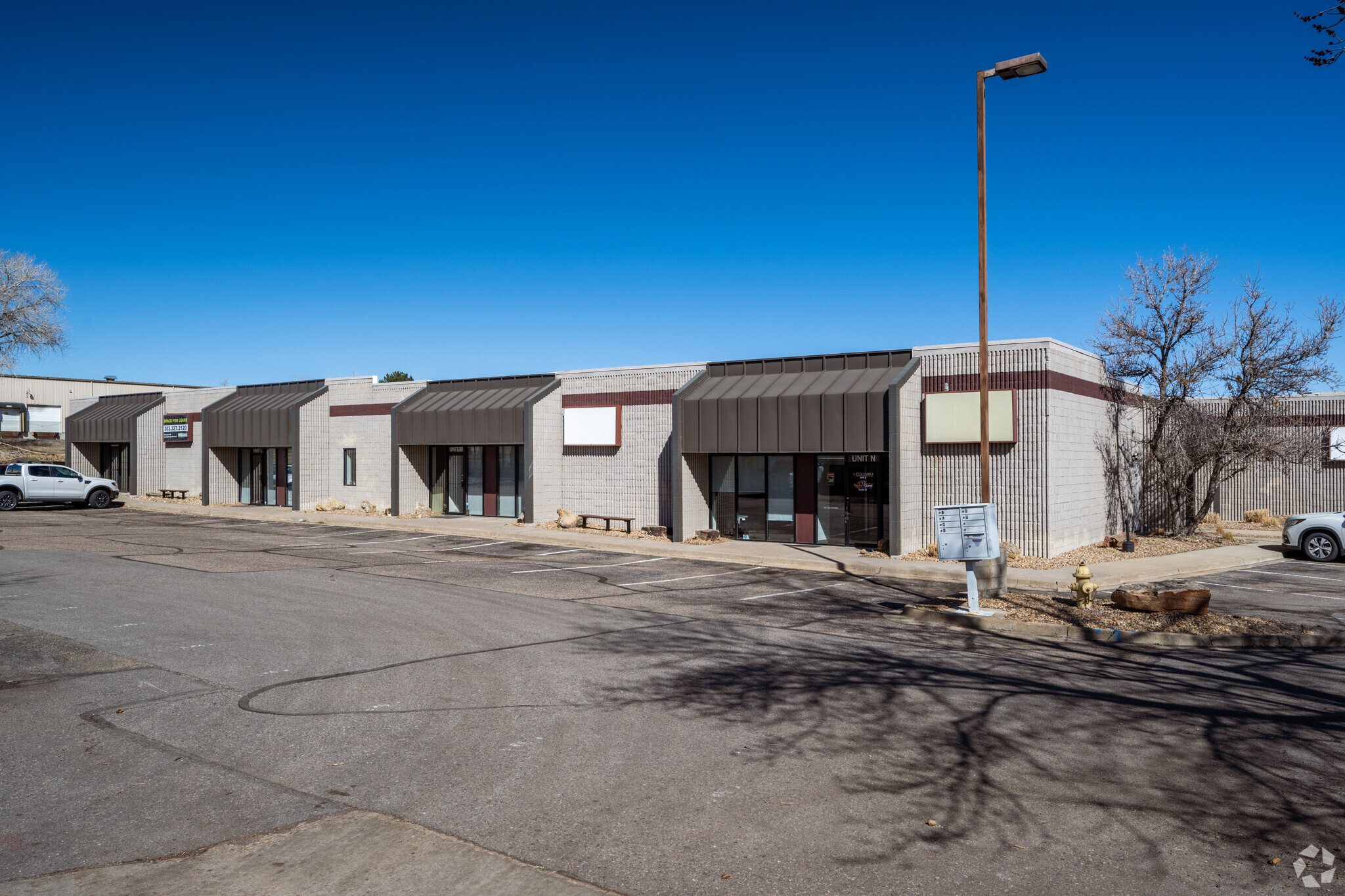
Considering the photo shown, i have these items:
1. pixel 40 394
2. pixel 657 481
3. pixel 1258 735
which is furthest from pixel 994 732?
pixel 40 394

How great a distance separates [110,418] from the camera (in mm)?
40406

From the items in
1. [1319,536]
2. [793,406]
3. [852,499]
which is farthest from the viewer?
[852,499]

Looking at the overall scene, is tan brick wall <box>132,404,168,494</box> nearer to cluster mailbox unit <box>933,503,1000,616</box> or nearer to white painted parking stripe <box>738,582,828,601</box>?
white painted parking stripe <box>738,582,828,601</box>

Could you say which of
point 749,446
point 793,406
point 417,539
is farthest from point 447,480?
point 793,406

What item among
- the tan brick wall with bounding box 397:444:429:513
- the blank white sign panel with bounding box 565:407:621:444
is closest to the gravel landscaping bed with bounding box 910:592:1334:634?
the blank white sign panel with bounding box 565:407:621:444

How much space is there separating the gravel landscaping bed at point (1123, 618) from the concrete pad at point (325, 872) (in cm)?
913

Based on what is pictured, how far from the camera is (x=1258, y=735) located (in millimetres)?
6883

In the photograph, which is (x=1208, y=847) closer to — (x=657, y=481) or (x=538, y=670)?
(x=538, y=670)

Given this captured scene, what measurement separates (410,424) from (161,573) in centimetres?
1425

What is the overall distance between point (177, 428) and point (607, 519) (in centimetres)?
2354

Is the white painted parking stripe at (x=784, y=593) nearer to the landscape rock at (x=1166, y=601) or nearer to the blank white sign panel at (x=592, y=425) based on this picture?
the landscape rock at (x=1166, y=601)

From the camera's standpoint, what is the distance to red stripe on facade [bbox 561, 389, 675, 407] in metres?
24.8

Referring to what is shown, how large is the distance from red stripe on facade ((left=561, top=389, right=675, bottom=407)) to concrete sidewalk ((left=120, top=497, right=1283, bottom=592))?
3.88 meters

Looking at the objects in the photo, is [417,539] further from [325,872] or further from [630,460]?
[325,872]
